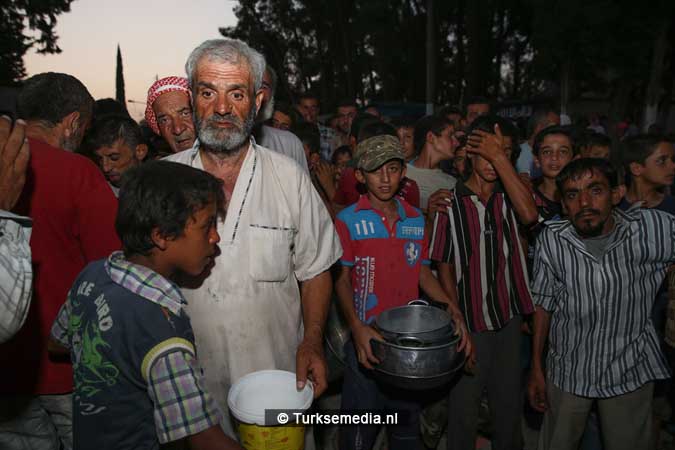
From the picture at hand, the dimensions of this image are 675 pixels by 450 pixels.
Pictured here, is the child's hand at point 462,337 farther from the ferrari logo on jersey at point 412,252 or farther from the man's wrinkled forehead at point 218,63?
the man's wrinkled forehead at point 218,63

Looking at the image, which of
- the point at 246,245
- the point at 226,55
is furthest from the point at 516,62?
the point at 246,245

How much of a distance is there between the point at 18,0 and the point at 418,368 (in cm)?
2644

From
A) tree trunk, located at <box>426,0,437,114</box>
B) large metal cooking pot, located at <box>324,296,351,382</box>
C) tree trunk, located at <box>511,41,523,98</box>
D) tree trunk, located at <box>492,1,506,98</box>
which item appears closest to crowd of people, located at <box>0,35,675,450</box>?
large metal cooking pot, located at <box>324,296,351,382</box>

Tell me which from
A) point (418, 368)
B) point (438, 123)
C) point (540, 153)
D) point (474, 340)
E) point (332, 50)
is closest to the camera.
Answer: point (418, 368)

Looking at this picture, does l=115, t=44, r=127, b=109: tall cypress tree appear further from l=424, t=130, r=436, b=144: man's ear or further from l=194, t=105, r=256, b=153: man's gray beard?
l=194, t=105, r=256, b=153: man's gray beard

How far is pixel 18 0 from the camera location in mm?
21625

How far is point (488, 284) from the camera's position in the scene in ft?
9.96

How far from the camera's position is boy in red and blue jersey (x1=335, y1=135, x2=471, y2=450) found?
10.0 feet

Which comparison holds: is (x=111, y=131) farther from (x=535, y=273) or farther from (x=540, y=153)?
(x=540, y=153)

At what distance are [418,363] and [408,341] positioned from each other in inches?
7.4

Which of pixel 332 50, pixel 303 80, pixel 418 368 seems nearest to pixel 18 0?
pixel 332 50

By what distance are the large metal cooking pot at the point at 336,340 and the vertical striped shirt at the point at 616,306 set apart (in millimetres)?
1358

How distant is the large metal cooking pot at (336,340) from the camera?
10.9ft

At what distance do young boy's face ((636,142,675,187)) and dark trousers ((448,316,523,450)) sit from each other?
6.10 ft
